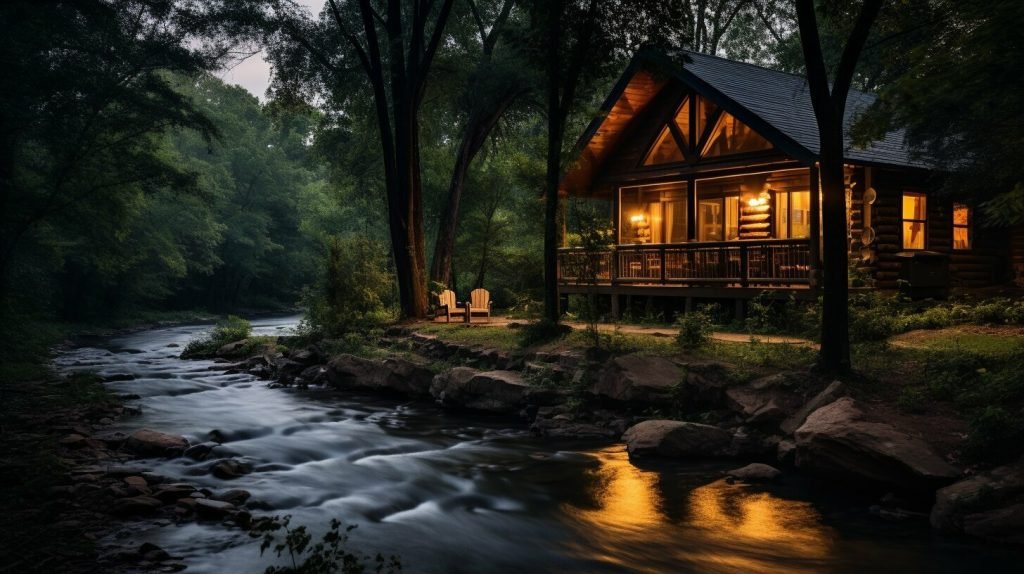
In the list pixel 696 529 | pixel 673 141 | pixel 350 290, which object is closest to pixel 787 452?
pixel 696 529

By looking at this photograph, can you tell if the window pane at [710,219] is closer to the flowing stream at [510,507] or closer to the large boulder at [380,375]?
the large boulder at [380,375]

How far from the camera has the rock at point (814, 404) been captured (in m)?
8.84

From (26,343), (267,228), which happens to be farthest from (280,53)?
(267,228)

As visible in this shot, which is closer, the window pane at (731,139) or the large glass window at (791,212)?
the window pane at (731,139)

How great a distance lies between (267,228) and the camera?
164 feet

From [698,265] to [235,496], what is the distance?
12148 millimetres

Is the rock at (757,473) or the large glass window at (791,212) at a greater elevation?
the large glass window at (791,212)

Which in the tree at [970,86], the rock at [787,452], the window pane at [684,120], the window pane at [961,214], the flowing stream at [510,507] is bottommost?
the flowing stream at [510,507]

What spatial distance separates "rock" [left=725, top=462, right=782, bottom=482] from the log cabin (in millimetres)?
6191

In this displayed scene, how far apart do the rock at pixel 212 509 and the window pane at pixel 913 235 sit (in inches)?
660

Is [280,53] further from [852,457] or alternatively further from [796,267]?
[852,457]

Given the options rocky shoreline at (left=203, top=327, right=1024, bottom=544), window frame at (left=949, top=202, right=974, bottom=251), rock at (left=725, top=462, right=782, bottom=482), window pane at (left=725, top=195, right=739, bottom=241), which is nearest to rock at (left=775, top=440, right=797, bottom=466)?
rocky shoreline at (left=203, top=327, right=1024, bottom=544)

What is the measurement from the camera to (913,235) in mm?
18016

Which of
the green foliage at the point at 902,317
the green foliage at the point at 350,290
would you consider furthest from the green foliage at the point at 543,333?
the green foliage at the point at 350,290
